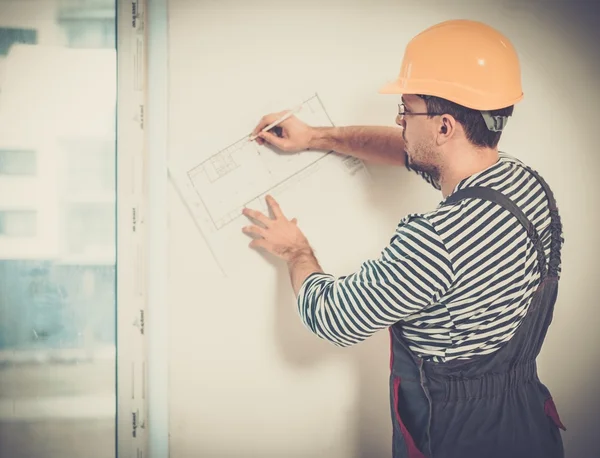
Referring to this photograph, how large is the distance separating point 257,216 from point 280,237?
0.09 meters

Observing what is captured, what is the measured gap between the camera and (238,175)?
132 cm

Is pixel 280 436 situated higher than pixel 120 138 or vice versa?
pixel 120 138

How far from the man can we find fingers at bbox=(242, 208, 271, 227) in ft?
0.79

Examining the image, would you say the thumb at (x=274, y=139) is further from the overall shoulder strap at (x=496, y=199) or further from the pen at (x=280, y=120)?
the overall shoulder strap at (x=496, y=199)

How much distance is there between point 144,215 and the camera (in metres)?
1.26

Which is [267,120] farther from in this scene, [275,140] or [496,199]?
[496,199]

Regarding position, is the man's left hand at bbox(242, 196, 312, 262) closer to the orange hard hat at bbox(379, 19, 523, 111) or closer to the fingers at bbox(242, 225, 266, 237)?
the fingers at bbox(242, 225, 266, 237)

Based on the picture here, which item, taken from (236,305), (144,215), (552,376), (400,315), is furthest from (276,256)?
(552,376)

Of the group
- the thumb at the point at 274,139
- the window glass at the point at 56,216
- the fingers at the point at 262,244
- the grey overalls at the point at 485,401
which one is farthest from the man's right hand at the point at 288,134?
the grey overalls at the point at 485,401

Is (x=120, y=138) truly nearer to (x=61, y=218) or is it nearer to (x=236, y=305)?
(x=61, y=218)

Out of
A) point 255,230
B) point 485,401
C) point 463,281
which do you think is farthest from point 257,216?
point 485,401

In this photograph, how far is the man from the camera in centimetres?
Result: 96

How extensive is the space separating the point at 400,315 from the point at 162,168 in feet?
2.27

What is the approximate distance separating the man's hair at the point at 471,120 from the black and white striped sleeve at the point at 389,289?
0.22 meters
